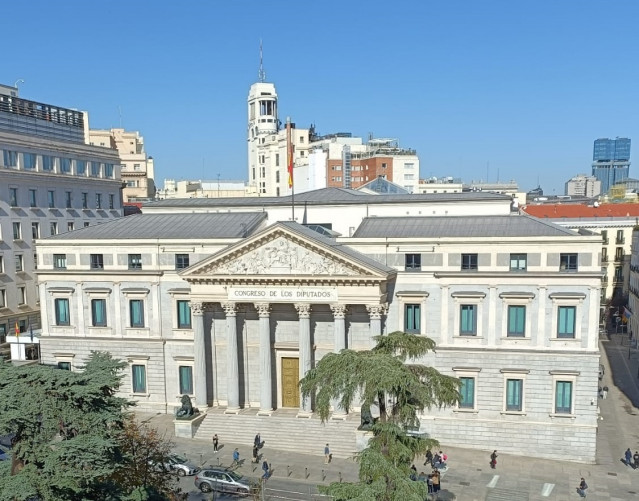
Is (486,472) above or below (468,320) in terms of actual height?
below

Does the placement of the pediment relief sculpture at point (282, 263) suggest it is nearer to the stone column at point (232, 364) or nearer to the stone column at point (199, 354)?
the stone column at point (232, 364)

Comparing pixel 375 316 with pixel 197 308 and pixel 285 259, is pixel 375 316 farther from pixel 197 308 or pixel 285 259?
pixel 197 308

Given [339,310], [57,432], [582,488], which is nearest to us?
Result: [57,432]

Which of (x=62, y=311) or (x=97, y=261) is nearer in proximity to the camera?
(x=97, y=261)

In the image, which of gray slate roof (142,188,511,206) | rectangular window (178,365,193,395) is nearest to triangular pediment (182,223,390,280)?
rectangular window (178,365,193,395)

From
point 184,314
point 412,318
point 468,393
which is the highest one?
point 412,318

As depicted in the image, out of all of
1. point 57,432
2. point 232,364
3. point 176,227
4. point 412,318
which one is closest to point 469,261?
point 412,318

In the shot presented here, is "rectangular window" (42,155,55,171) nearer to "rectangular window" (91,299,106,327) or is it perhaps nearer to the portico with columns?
"rectangular window" (91,299,106,327)

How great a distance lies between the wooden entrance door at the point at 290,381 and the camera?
5506 centimetres

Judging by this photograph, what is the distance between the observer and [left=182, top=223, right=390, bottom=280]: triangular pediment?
49.4 meters

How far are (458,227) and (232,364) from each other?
77.5 ft

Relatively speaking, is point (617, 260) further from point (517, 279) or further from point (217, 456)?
point (217, 456)

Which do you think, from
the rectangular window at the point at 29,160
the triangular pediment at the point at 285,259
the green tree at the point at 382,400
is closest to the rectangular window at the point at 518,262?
the triangular pediment at the point at 285,259

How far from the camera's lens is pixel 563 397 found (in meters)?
48.4
